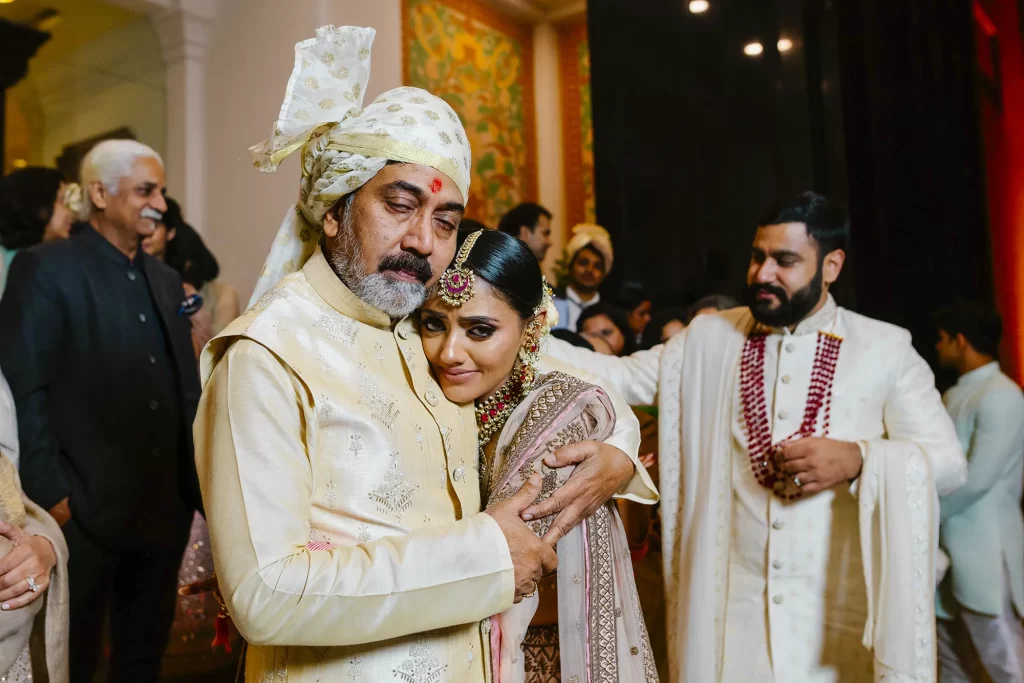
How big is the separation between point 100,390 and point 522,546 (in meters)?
1.92

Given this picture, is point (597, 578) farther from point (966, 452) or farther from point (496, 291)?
point (966, 452)

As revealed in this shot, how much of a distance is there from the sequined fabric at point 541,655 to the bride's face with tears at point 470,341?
57 centimetres

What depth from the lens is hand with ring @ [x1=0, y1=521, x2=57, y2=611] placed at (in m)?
1.77

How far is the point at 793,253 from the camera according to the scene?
273 centimetres

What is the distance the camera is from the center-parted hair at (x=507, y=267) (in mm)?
1791

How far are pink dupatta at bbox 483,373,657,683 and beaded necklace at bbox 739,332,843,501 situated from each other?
0.83 meters

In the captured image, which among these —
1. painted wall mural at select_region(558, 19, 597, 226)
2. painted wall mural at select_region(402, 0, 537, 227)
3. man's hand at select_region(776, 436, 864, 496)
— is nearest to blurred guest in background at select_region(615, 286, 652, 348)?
painted wall mural at select_region(402, 0, 537, 227)

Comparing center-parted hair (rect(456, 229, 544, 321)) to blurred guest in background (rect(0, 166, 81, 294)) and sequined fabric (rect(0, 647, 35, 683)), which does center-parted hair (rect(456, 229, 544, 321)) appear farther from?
blurred guest in background (rect(0, 166, 81, 294))

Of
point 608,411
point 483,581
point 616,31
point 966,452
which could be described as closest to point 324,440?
point 483,581

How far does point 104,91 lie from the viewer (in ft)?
20.6

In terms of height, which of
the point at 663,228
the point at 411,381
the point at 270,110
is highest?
the point at 270,110

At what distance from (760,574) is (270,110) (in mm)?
3861

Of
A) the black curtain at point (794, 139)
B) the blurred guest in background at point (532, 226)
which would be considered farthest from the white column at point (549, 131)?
the black curtain at point (794, 139)

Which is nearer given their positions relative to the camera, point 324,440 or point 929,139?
point 324,440
